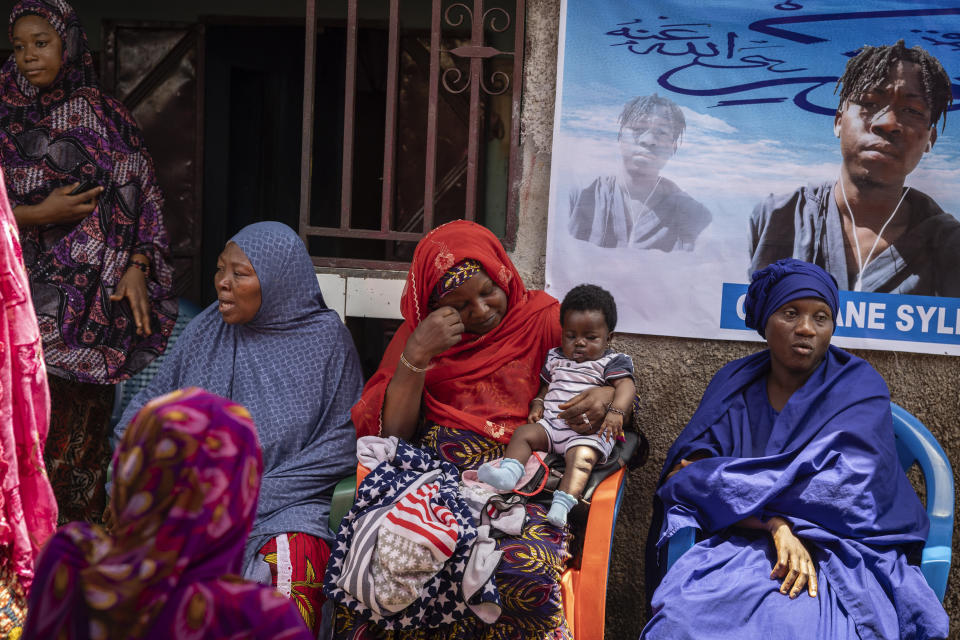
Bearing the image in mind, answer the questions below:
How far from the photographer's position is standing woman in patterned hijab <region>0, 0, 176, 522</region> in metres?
3.66

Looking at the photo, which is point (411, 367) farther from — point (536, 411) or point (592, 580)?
point (592, 580)

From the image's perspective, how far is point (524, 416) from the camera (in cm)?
316

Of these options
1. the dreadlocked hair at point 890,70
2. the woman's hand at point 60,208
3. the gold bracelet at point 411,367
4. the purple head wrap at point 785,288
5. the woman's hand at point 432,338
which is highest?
the dreadlocked hair at point 890,70

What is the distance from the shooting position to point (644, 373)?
368 cm

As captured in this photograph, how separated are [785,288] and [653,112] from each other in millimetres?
1091

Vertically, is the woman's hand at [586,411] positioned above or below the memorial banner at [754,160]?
below

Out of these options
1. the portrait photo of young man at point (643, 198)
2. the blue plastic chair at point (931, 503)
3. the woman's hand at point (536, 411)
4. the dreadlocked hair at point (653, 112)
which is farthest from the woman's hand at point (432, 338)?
the dreadlocked hair at point (653, 112)

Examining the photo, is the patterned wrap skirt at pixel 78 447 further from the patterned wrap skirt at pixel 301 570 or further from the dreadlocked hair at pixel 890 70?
the dreadlocked hair at pixel 890 70

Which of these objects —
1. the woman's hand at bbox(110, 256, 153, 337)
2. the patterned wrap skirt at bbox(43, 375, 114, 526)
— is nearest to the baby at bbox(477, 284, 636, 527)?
the woman's hand at bbox(110, 256, 153, 337)

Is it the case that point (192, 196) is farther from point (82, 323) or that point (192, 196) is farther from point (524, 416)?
point (524, 416)

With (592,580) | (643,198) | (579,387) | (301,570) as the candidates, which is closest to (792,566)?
(592,580)

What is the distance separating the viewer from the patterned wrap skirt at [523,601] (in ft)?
8.40

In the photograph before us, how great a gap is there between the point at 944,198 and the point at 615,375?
1.59 meters

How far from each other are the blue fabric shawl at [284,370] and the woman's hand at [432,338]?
402mm
